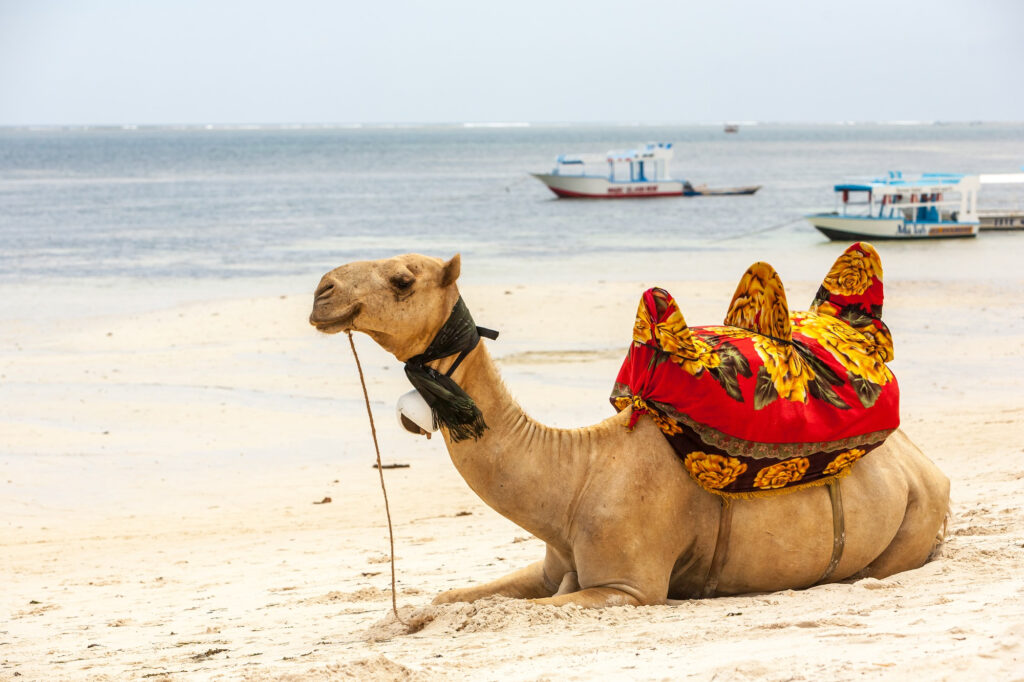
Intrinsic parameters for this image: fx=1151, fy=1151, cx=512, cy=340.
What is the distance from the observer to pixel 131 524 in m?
9.41

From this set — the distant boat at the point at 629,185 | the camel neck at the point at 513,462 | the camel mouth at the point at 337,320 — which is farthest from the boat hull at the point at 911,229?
the camel mouth at the point at 337,320

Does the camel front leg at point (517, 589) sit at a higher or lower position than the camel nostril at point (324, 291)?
lower

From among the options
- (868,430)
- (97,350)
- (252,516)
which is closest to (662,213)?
(97,350)

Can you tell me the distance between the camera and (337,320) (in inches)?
174

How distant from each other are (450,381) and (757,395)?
129 cm

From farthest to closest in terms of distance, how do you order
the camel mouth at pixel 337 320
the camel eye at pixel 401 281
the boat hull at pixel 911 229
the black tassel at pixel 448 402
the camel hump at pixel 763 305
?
the boat hull at pixel 911 229, the camel hump at pixel 763 305, the black tassel at pixel 448 402, the camel eye at pixel 401 281, the camel mouth at pixel 337 320

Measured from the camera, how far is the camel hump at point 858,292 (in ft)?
18.4

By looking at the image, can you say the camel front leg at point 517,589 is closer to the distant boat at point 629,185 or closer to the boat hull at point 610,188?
the distant boat at point 629,185

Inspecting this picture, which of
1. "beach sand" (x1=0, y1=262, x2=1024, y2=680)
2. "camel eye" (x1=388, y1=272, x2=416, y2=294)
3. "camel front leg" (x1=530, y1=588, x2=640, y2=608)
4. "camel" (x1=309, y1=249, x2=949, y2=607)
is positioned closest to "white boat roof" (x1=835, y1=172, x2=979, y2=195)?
"beach sand" (x1=0, y1=262, x2=1024, y2=680)

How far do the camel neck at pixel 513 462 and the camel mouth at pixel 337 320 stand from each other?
0.58 m

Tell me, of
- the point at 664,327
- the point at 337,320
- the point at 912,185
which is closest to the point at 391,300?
the point at 337,320

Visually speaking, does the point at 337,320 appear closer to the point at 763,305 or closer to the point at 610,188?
the point at 763,305

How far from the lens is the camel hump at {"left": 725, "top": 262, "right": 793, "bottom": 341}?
514cm

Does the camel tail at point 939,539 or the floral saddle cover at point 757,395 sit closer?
the floral saddle cover at point 757,395
